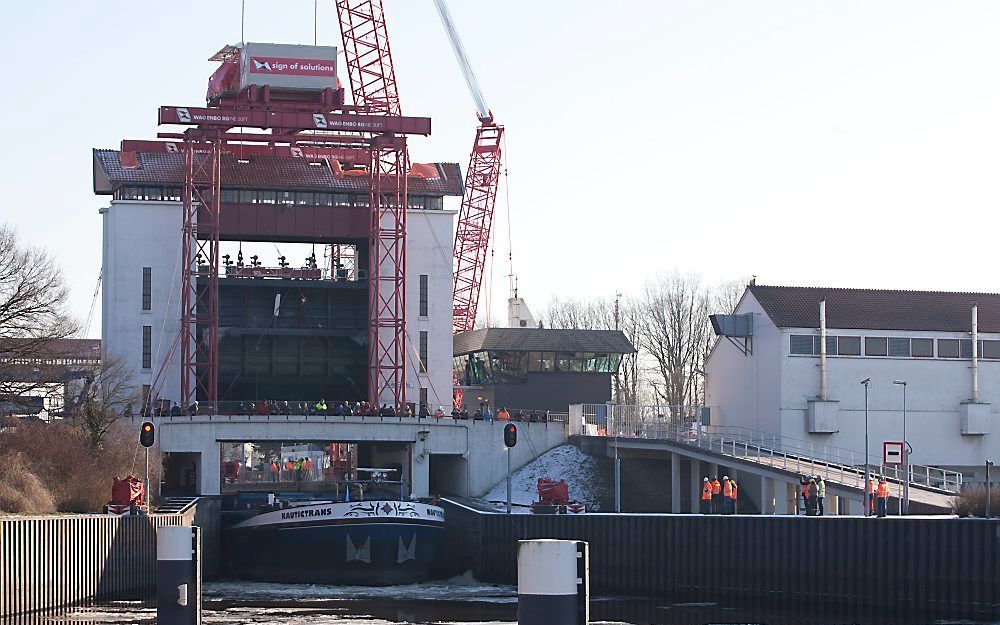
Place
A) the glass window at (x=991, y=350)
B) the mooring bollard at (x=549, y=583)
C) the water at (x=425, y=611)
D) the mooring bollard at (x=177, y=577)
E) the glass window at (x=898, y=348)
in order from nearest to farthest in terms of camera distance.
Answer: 1. the mooring bollard at (x=549, y=583)
2. the mooring bollard at (x=177, y=577)
3. the water at (x=425, y=611)
4. the glass window at (x=898, y=348)
5. the glass window at (x=991, y=350)

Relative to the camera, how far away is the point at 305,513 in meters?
58.9

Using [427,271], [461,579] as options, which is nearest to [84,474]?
[461,579]

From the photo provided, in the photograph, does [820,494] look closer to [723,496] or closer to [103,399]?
[723,496]

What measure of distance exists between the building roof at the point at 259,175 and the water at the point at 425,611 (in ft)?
119

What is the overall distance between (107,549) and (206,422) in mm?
24883

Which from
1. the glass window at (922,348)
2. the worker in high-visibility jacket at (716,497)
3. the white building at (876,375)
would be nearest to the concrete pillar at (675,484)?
the white building at (876,375)

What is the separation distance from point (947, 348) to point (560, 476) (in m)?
19.2

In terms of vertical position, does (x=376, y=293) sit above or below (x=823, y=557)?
above

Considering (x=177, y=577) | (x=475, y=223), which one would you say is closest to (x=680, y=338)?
(x=475, y=223)

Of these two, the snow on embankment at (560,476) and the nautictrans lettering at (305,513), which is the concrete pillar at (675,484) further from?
the nautictrans lettering at (305,513)

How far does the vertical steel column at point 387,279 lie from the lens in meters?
83.6

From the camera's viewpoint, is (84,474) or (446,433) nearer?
(84,474)

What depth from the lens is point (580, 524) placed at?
174ft

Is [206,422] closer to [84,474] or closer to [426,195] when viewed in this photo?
[84,474]
